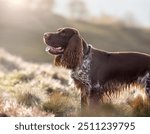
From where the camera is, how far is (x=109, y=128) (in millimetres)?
12328

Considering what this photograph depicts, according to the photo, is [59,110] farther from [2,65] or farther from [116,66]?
[2,65]

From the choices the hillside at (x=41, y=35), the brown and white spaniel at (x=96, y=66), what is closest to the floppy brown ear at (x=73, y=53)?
the brown and white spaniel at (x=96, y=66)

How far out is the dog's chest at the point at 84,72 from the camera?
40.2 feet

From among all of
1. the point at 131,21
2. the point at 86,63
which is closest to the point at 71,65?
the point at 86,63

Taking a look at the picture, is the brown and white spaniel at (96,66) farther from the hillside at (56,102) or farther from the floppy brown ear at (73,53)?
the hillside at (56,102)

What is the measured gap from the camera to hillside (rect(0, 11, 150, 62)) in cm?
3788

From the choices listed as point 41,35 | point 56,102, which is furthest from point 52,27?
point 56,102

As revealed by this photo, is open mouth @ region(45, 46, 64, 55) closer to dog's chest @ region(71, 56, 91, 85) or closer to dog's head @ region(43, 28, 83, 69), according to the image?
dog's head @ region(43, 28, 83, 69)

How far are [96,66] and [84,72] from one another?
0.23 metres

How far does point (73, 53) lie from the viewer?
12.3 m

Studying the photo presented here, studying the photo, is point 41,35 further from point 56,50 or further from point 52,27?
point 56,50

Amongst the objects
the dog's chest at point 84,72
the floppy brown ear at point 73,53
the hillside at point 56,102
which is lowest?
the hillside at point 56,102

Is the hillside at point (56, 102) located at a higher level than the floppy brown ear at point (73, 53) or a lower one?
lower

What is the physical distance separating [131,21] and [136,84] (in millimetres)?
28628
